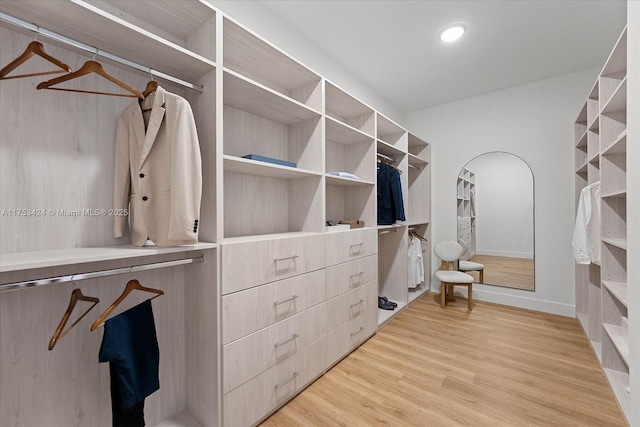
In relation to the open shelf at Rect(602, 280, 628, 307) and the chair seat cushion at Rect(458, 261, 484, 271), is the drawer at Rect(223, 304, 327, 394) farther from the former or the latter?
the chair seat cushion at Rect(458, 261, 484, 271)

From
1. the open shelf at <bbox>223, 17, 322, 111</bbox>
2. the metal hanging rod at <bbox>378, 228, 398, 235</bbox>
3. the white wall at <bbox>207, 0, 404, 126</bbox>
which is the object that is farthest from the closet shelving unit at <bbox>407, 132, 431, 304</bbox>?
the open shelf at <bbox>223, 17, 322, 111</bbox>

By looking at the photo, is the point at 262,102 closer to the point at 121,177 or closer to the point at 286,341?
the point at 121,177

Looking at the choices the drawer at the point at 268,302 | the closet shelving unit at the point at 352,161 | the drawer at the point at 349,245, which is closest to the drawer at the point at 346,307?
the drawer at the point at 268,302

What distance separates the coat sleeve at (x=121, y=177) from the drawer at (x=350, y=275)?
1276mm

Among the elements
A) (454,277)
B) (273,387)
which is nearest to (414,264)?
(454,277)

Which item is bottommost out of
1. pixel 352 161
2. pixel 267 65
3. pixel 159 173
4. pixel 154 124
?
pixel 159 173

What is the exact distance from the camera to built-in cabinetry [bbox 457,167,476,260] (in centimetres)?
361

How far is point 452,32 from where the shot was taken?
224 centimetres

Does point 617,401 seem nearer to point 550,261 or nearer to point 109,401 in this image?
point 550,261

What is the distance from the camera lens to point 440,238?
3840 millimetres

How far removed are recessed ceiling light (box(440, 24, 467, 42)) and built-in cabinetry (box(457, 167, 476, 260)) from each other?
1801 millimetres

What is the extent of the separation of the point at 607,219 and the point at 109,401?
128 inches

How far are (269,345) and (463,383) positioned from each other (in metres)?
1.37

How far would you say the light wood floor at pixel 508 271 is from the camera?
3.26 metres
